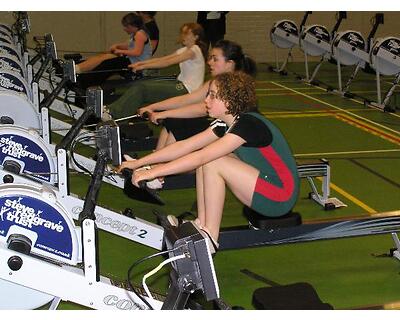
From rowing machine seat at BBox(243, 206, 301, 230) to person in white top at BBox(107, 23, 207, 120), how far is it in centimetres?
248

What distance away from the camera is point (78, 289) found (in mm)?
3402

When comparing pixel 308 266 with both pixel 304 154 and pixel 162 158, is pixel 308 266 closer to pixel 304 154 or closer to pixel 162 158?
pixel 162 158

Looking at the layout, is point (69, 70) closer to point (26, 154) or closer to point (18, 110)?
point (18, 110)

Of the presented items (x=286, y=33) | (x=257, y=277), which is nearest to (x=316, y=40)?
(x=286, y=33)

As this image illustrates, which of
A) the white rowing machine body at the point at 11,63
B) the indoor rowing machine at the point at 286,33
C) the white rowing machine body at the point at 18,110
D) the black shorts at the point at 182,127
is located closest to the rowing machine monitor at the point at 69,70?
the white rowing machine body at the point at 18,110

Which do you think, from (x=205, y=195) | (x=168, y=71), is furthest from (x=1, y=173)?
(x=168, y=71)

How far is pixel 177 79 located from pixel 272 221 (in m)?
2.89

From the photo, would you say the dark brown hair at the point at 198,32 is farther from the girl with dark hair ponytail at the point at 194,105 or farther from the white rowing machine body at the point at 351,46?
the white rowing machine body at the point at 351,46

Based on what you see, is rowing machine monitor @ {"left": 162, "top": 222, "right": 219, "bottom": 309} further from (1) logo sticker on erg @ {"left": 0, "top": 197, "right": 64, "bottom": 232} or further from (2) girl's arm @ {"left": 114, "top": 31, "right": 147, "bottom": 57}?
(2) girl's arm @ {"left": 114, "top": 31, "right": 147, "bottom": 57}

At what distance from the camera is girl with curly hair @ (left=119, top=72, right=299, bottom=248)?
13.5 ft

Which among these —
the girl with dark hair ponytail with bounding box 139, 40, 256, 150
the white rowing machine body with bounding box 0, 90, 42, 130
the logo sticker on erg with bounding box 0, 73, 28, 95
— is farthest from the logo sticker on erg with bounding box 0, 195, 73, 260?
the logo sticker on erg with bounding box 0, 73, 28, 95

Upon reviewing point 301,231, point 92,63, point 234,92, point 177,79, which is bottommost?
point 301,231

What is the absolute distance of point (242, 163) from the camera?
4.27m

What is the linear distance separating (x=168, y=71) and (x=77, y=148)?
507 cm
